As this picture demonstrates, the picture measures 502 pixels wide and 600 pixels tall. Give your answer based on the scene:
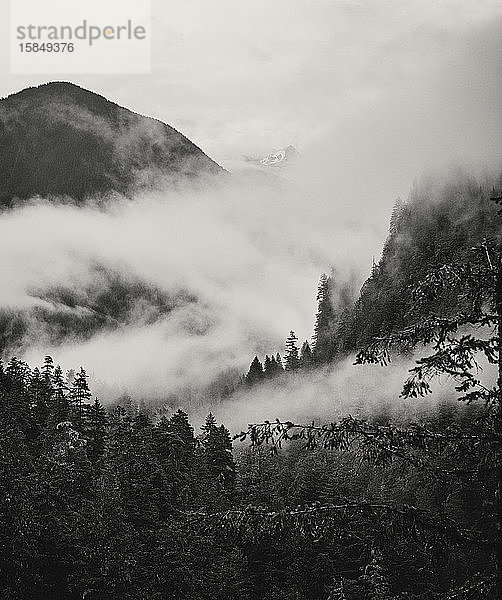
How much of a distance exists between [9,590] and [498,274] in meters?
20.3

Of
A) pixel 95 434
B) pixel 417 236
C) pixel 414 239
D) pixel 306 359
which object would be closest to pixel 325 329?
pixel 306 359

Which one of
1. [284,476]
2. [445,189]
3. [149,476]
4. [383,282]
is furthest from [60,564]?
[445,189]

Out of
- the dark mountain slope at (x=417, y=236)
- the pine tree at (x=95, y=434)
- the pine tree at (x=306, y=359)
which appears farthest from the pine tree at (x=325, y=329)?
the pine tree at (x=95, y=434)

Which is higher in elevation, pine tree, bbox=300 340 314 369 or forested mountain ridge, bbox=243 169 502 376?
forested mountain ridge, bbox=243 169 502 376

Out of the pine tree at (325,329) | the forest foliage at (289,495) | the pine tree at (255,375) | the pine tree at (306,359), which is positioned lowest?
the forest foliage at (289,495)

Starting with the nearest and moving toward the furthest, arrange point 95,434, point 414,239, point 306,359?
point 95,434 < point 414,239 < point 306,359

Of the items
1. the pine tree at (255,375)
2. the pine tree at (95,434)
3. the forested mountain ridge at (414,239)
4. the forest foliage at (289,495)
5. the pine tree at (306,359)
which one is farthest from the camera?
the pine tree at (255,375)

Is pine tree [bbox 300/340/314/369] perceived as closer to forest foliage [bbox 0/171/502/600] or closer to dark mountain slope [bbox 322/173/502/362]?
dark mountain slope [bbox 322/173/502/362]

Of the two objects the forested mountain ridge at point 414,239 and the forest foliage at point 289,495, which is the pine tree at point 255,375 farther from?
the forest foliage at point 289,495

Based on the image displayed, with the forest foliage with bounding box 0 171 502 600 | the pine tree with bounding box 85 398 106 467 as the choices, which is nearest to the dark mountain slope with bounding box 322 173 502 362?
the forest foliage with bounding box 0 171 502 600

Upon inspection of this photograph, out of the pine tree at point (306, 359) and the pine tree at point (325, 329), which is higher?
the pine tree at point (325, 329)

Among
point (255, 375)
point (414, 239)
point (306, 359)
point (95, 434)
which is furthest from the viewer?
point (255, 375)

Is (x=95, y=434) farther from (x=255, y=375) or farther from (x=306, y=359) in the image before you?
(x=255, y=375)

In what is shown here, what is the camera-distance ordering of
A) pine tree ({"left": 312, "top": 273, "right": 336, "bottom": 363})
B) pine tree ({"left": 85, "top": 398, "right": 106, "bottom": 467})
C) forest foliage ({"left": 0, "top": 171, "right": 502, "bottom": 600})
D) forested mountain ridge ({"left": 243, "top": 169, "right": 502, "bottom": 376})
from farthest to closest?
pine tree ({"left": 312, "top": 273, "right": 336, "bottom": 363}) < forested mountain ridge ({"left": 243, "top": 169, "right": 502, "bottom": 376}) < pine tree ({"left": 85, "top": 398, "right": 106, "bottom": 467}) < forest foliage ({"left": 0, "top": 171, "right": 502, "bottom": 600})
